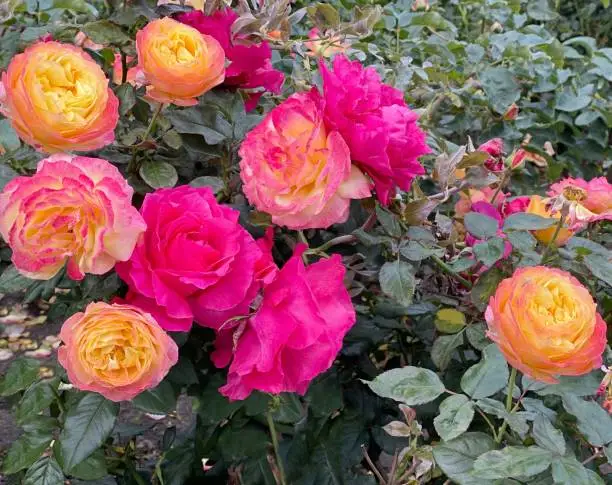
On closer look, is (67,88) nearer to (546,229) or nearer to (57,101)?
(57,101)

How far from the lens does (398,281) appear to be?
1000 millimetres

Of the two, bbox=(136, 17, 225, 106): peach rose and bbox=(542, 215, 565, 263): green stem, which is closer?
bbox=(136, 17, 225, 106): peach rose

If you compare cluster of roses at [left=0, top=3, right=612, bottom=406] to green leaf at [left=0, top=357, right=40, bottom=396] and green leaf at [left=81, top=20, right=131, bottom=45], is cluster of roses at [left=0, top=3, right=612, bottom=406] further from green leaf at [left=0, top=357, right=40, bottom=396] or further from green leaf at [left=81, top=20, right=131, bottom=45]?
green leaf at [left=0, top=357, right=40, bottom=396]

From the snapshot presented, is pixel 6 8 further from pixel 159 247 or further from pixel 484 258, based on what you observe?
pixel 484 258

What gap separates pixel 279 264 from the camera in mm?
1092

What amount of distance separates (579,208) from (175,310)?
531 millimetres

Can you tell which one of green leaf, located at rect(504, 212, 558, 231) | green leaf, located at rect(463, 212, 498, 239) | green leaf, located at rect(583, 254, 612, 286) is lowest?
green leaf, located at rect(583, 254, 612, 286)

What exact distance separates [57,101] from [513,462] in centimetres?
59

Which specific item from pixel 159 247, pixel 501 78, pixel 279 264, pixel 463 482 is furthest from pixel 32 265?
pixel 501 78

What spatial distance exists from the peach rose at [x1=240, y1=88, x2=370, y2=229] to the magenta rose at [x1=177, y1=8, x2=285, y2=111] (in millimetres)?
178

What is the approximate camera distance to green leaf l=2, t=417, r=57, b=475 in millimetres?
1084

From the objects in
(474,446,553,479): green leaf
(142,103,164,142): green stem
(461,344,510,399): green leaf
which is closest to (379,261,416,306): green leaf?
(461,344,510,399): green leaf

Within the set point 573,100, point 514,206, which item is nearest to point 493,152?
point 514,206

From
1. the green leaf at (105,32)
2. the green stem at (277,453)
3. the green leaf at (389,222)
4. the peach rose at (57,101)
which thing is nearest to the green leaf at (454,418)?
the green leaf at (389,222)
